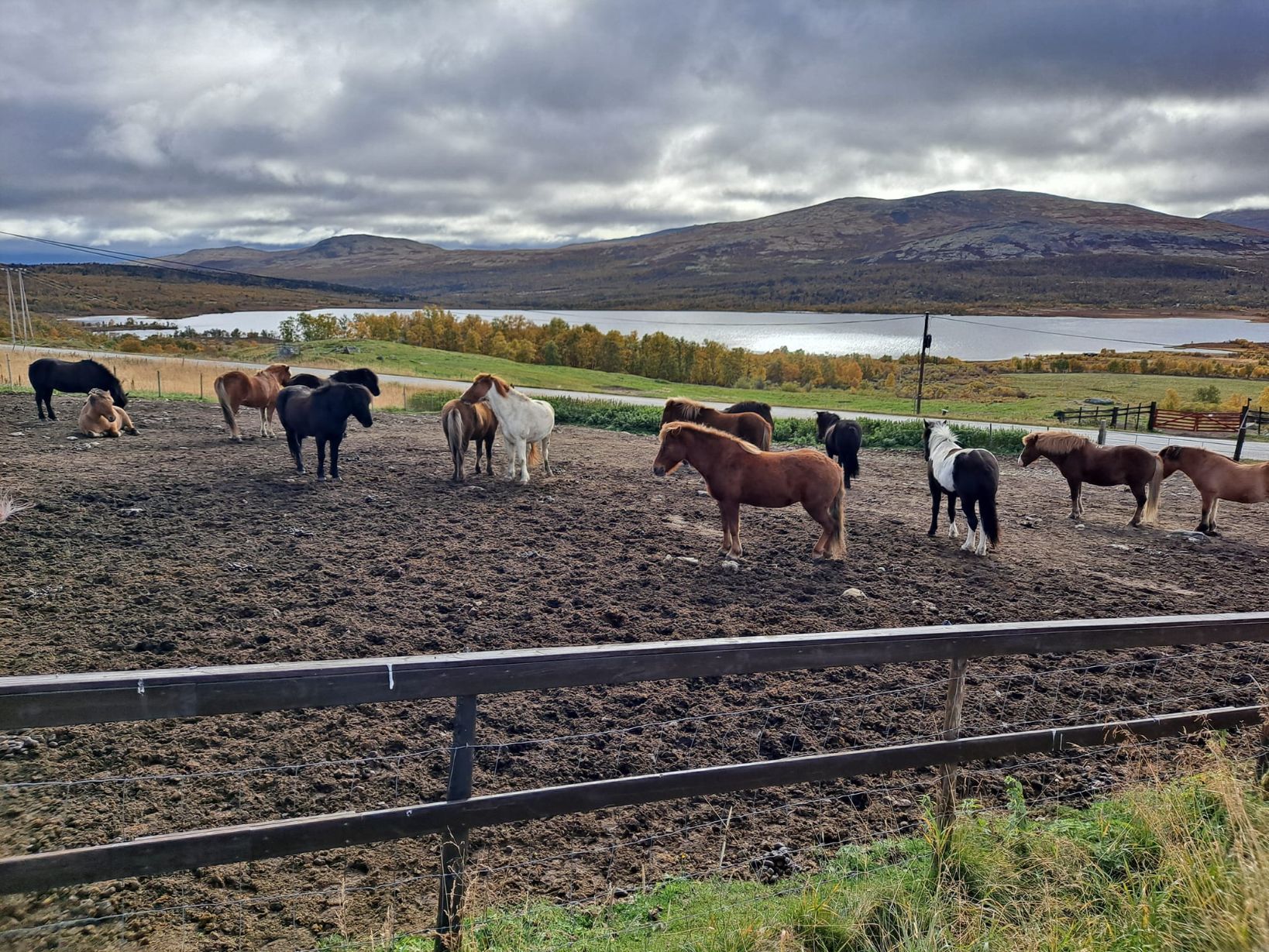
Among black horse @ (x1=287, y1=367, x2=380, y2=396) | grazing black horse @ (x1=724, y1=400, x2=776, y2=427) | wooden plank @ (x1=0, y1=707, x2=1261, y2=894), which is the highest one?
black horse @ (x1=287, y1=367, x2=380, y2=396)

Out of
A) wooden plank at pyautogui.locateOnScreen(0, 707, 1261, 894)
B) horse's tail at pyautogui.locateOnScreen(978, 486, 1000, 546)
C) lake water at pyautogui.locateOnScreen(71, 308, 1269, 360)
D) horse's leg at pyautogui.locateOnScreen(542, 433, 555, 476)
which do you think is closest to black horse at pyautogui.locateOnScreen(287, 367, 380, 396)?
horse's leg at pyautogui.locateOnScreen(542, 433, 555, 476)

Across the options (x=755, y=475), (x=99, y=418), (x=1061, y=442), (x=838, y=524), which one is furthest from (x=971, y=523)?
(x=99, y=418)

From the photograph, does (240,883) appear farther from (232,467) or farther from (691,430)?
(232,467)

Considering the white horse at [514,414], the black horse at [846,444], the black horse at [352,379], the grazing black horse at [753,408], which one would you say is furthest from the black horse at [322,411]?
the black horse at [846,444]

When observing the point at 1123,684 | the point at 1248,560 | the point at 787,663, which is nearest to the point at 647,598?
the point at 1123,684

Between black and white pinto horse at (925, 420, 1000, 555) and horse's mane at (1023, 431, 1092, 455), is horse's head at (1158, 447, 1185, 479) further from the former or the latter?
black and white pinto horse at (925, 420, 1000, 555)

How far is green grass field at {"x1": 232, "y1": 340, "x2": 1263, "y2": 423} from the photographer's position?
115 feet

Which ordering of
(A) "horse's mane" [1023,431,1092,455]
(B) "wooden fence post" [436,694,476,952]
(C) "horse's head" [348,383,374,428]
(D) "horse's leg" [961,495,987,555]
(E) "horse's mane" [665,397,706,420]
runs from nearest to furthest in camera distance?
(B) "wooden fence post" [436,694,476,952] < (D) "horse's leg" [961,495,987,555] < (E) "horse's mane" [665,397,706,420] < (A) "horse's mane" [1023,431,1092,455] < (C) "horse's head" [348,383,374,428]

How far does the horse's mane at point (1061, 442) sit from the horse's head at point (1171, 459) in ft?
3.70

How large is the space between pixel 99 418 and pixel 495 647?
13257 mm

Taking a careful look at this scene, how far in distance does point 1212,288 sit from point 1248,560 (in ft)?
515

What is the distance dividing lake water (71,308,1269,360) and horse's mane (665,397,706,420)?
76.4 metres

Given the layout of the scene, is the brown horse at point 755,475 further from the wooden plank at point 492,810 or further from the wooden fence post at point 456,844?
the wooden fence post at point 456,844

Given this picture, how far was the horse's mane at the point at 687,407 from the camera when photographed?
10.8 m
